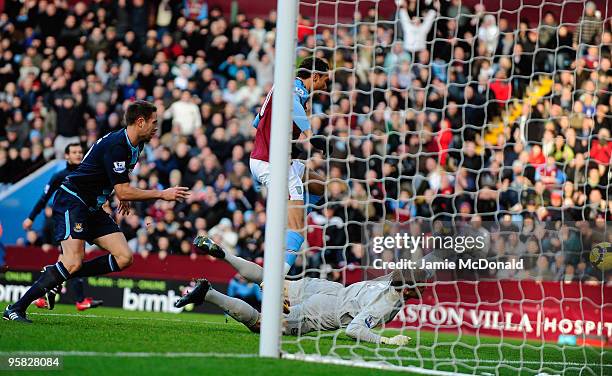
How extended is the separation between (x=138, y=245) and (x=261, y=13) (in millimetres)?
5326

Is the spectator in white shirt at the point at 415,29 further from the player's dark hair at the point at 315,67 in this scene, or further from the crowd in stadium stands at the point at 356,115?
the player's dark hair at the point at 315,67

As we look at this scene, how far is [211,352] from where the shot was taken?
6414 mm

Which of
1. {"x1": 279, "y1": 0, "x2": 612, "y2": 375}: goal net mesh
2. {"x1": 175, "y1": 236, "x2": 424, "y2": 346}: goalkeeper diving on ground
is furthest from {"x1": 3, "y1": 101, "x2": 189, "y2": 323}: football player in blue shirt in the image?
{"x1": 279, "y1": 0, "x2": 612, "y2": 375}: goal net mesh

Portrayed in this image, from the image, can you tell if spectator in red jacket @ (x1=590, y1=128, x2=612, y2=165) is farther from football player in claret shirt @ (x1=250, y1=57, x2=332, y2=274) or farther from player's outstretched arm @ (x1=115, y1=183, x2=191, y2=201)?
player's outstretched arm @ (x1=115, y1=183, x2=191, y2=201)

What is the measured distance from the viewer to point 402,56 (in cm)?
1388

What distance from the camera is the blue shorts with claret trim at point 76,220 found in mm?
8055

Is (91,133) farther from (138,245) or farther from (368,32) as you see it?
(368,32)

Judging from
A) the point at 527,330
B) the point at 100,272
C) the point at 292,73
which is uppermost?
the point at 292,73

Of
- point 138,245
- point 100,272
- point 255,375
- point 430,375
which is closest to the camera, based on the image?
point 255,375

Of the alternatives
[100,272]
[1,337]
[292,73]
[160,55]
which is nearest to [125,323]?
[100,272]

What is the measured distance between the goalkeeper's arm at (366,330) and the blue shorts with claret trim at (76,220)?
81.8 inches

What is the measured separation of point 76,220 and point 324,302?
6.89ft

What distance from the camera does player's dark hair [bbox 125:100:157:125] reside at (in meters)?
7.79

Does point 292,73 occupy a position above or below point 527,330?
above
